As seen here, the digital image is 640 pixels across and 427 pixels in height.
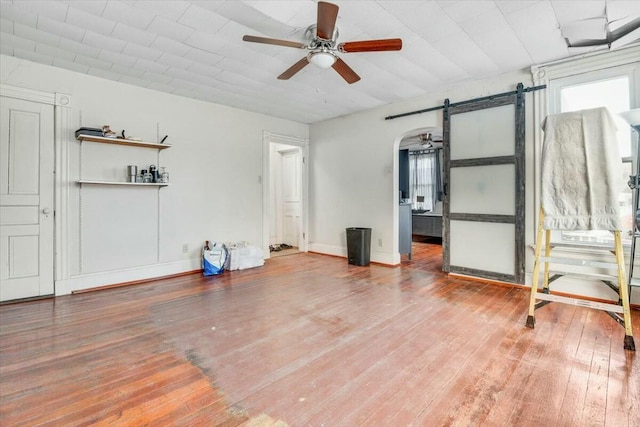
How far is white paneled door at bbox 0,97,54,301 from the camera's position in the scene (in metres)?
3.35

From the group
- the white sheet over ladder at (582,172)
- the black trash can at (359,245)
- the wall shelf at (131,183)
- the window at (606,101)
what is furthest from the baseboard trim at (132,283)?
the window at (606,101)

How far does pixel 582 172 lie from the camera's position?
8.09 ft

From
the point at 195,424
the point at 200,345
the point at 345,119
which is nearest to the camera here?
the point at 195,424

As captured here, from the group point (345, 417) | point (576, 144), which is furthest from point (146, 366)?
point (576, 144)

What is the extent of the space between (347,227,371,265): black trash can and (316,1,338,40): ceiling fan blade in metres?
3.34

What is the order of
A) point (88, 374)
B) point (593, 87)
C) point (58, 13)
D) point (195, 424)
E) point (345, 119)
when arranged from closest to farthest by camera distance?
1. point (195, 424)
2. point (88, 374)
3. point (58, 13)
4. point (593, 87)
5. point (345, 119)

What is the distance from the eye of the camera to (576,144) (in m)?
Result: 2.48

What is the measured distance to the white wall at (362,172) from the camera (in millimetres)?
A: 4945

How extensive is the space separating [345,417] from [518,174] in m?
3.63

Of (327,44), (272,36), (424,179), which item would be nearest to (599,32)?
(327,44)

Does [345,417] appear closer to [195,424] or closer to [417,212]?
[195,424]

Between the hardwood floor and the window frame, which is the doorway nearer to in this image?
the window frame

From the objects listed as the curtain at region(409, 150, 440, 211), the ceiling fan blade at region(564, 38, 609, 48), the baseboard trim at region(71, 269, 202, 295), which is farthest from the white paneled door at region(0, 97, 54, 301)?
the curtain at region(409, 150, 440, 211)

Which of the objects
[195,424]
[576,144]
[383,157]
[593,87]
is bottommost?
[195,424]
